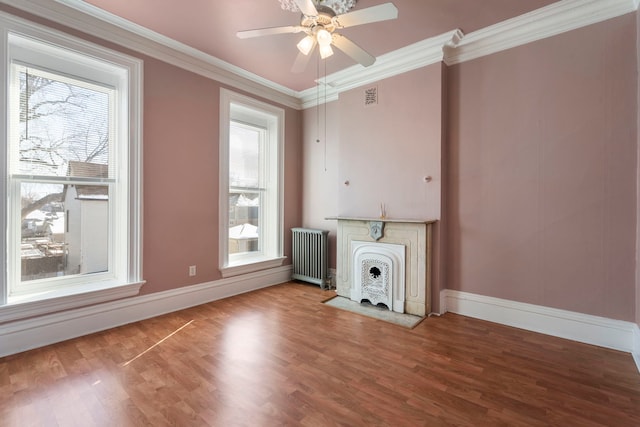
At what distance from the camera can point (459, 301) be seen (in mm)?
3211

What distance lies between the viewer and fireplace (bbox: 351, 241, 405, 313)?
3281 mm

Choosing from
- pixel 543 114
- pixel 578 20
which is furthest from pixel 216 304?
pixel 578 20

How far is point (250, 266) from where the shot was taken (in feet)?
13.1

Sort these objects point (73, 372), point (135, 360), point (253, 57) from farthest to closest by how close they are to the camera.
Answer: point (253, 57), point (135, 360), point (73, 372)

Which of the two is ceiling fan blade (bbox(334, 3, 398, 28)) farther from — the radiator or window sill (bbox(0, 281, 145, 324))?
window sill (bbox(0, 281, 145, 324))

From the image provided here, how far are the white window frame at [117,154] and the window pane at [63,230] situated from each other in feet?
0.30

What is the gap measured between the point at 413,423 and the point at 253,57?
3.71 meters

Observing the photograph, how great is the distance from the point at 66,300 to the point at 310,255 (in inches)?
108

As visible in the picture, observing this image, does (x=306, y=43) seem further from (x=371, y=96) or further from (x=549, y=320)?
(x=549, y=320)

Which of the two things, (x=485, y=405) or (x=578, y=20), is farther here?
(x=578, y=20)

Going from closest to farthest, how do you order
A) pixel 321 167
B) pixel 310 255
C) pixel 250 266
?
pixel 250 266, pixel 310 255, pixel 321 167

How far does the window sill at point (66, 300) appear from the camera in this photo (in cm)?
228

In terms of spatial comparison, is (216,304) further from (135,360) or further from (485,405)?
(485,405)

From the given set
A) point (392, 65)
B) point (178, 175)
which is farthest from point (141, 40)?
point (392, 65)
